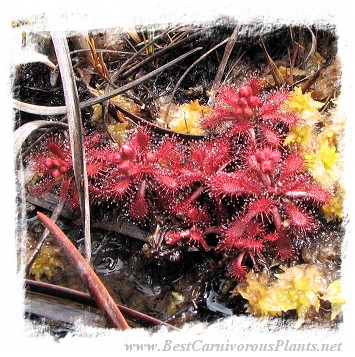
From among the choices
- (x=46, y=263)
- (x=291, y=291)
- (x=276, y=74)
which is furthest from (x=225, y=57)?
(x=46, y=263)

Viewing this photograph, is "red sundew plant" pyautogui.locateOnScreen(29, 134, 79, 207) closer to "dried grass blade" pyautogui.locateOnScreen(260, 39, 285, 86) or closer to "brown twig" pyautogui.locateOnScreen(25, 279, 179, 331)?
"brown twig" pyautogui.locateOnScreen(25, 279, 179, 331)

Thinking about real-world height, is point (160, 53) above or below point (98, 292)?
above

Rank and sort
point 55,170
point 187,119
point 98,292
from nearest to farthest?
point 98,292
point 55,170
point 187,119

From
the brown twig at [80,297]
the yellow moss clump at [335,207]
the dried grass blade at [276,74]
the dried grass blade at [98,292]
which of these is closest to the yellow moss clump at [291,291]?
the yellow moss clump at [335,207]

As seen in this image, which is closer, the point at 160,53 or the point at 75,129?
the point at 75,129

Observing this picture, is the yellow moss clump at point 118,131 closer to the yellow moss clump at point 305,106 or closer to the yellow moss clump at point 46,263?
the yellow moss clump at point 46,263

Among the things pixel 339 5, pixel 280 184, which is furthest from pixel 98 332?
pixel 339 5

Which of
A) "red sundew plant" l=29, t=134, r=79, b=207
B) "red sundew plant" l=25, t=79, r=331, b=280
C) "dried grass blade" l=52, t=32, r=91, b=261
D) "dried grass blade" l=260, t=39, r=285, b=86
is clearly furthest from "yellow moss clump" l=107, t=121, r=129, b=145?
"dried grass blade" l=260, t=39, r=285, b=86

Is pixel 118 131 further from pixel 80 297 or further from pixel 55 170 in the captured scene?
pixel 80 297
